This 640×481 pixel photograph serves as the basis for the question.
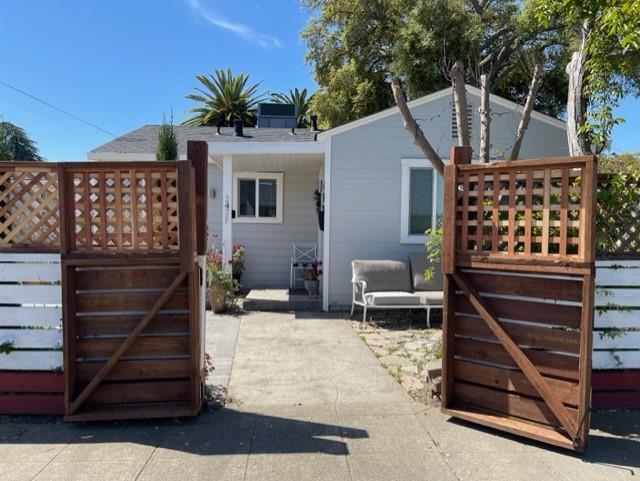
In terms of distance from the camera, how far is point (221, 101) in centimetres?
2361

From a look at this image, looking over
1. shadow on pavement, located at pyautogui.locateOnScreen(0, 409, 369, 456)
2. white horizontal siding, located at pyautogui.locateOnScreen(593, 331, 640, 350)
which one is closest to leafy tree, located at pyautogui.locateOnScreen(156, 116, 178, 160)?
shadow on pavement, located at pyautogui.locateOnScreen(0, 409, 369, 456)

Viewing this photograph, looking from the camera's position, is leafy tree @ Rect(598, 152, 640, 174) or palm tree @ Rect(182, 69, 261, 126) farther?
palm tree @ Rect(182, 69, 261, 126)

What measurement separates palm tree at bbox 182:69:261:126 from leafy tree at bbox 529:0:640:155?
2090 cm

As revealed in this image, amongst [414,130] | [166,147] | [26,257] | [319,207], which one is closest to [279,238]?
[319,207]

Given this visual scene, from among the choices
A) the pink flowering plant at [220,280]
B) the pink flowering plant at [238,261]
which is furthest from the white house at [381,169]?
the pink flowering plant at [238,261]

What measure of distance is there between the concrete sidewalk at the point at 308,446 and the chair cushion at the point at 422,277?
314 cm

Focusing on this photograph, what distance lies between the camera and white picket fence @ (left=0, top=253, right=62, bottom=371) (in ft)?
10.9

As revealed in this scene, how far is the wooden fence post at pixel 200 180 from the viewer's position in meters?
3.55

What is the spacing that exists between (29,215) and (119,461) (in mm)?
1929

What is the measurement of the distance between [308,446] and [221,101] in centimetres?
2311

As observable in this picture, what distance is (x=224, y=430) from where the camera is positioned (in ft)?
10.5

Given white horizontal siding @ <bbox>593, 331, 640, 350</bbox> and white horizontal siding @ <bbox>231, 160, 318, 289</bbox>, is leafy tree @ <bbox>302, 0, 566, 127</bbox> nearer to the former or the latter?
white horizontal siding @ <bbox>231, 160, 318, 289</bbox>

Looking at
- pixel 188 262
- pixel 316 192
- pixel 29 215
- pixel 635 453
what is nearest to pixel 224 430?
pixel 188 262

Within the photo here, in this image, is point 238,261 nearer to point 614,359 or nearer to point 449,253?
point 449,253
